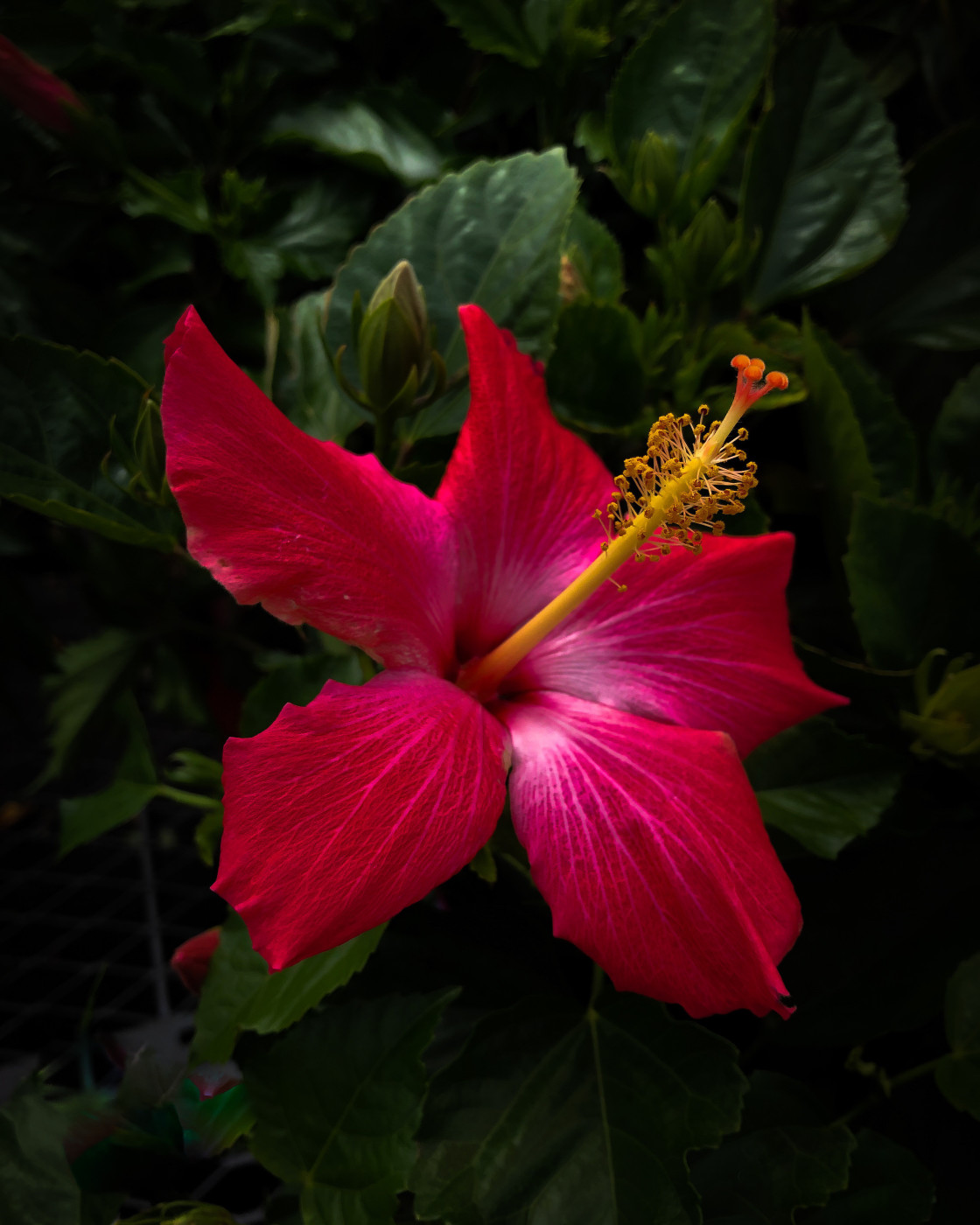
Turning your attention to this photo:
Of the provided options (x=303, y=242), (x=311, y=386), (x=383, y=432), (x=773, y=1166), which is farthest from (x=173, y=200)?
(x=773, y=1166)

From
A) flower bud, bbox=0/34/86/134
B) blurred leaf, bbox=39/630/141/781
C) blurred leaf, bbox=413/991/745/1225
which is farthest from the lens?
blurred leaf, bbox=39/630/141/781

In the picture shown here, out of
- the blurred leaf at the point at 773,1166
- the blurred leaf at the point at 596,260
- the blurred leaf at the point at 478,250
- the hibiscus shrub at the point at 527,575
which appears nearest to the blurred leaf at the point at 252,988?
the hibiscus shrub at the point at 527,575

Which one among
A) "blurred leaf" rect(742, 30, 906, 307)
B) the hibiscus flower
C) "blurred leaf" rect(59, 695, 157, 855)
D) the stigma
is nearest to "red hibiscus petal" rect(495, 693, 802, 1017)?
the hibiscus flower

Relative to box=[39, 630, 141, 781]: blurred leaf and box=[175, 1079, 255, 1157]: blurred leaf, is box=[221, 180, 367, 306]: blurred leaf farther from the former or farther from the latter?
box=[175, 1079, 255, 1157]: blurred leaf

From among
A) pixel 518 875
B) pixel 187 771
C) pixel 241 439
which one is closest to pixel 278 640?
pixel 187 771

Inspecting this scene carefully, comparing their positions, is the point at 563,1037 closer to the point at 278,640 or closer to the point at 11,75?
the point at 278,640

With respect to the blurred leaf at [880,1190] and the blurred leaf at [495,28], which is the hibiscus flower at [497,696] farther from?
the blurred leaf at [495,28]
